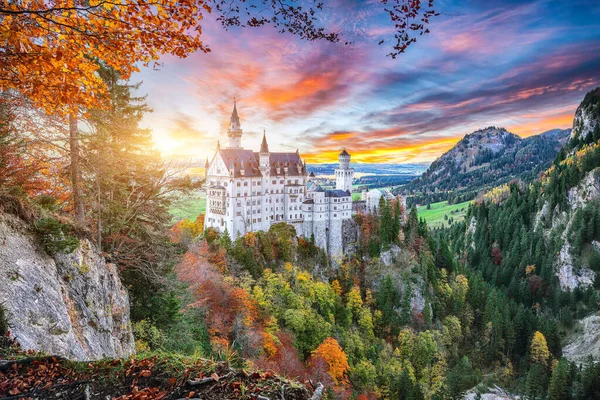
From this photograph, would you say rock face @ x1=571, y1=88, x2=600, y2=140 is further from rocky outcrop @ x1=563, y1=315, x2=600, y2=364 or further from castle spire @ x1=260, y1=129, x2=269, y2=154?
castle spire @ x1=260, y1=129, x2=269, y2=154

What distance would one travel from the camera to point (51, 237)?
1105 centimetres

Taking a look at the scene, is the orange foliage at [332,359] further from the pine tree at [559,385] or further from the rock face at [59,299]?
the pine tree at [559,385]

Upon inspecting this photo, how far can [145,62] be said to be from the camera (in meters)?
7.72

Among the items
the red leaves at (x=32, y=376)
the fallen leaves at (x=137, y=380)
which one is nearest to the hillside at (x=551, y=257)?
the fallen leaves at (x=137, y=380)

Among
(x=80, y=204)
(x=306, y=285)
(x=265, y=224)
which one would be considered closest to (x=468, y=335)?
(x=306, y=285)

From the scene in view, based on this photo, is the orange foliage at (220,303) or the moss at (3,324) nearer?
the moss at (3,324)

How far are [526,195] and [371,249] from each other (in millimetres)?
141624

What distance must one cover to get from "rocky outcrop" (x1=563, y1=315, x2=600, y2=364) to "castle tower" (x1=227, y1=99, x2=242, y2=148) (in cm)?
9924

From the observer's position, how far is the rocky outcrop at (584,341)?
85.4 metres

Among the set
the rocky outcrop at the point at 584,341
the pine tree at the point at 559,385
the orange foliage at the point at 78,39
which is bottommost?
the rocky outcrop at the point at 584,341

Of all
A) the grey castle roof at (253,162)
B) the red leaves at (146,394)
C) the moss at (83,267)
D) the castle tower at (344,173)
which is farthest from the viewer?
the castle tower at (344,173)

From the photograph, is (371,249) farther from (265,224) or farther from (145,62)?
(145,62)

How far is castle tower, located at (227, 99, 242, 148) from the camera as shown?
215 ft

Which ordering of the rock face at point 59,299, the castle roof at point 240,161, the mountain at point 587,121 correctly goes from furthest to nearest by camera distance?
the mountain at point 587,121 < the castle roof at point 240,161 < the rock face at point 59,299
